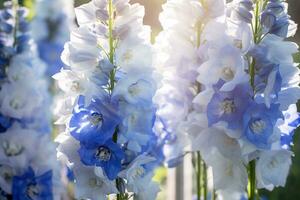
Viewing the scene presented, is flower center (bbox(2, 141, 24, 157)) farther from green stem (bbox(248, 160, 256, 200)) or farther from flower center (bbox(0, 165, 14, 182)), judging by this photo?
green stem (bbox(248, 160, 256, 200))

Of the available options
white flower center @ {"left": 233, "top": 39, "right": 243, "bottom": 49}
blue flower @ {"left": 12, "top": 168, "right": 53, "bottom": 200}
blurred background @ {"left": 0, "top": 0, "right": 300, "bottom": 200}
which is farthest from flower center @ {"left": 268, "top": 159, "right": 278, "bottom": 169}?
A: blurred background @ {"left": 0, "top": 0, "right": 300, "bottom": 200}

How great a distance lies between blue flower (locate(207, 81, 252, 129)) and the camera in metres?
1.42

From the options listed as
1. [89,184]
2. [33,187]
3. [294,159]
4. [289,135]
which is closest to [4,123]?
[33,187]

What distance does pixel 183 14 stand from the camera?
5.22 ft

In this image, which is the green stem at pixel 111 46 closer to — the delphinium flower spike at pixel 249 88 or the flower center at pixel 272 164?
the delphinium flower spike at pixel 249 88

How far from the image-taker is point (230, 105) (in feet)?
4.73

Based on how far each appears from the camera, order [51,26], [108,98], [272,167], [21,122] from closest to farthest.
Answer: [108,98]
[272,167]
[21,122]
[51,26]

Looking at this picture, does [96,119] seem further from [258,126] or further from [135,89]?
[258,126]

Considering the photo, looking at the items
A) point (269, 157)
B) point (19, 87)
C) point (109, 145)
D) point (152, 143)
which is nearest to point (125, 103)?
point (109, 145)

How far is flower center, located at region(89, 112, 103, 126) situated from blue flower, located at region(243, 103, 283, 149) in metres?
0.29

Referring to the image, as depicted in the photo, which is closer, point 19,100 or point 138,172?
point 138,172

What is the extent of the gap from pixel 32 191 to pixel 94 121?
1.36ft

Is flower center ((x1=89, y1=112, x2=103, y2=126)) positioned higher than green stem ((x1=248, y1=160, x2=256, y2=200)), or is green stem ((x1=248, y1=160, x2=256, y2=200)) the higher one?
flower center ((x1=89, y1=112, x2=103, y2=126))

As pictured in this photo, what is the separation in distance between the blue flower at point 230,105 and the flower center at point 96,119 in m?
0.22
